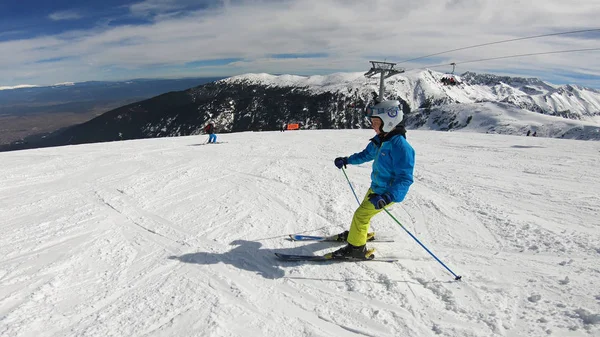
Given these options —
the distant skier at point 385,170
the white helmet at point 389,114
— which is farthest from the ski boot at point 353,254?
the white helmet at point 389,114

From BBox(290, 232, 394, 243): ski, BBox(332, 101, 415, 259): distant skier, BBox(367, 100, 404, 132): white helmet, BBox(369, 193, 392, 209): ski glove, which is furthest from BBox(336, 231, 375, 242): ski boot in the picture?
BBox(367, 100, 404, 132): white helmet

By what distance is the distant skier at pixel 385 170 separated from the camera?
13.2ft

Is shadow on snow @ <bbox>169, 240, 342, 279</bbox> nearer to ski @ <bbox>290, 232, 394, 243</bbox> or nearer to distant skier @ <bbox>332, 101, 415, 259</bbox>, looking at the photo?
ski @ <bbox>290, 232, 394, 243</bbox>

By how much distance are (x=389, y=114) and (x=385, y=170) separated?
0.81 metres

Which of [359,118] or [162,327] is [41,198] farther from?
[359,118]

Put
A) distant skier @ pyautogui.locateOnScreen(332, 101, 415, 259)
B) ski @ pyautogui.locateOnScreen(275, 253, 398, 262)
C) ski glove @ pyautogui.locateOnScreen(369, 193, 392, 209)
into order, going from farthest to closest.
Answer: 1. ski @ pyautogui.locateOnScreen(275, 253, 398, 262)
2. distant skier @ pyautogui.locateOnScreen(332, 101, 415, 259)
3. ski glove @ pyautogui.locateOnScreen(369, 193, 392, 209)

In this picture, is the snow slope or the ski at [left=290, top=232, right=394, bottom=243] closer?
the snow slope

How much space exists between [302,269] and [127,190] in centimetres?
605

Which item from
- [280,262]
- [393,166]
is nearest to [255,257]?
[280,262]

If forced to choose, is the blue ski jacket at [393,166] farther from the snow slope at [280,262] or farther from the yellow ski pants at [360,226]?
the snow slope at [280,262]

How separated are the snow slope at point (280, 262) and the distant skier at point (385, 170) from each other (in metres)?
0.45

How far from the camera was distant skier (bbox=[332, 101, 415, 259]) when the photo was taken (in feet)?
13.2

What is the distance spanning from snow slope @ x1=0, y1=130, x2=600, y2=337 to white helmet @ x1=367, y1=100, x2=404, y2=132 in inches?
79.9

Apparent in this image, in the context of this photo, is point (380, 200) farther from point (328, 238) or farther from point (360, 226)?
point (328, 238)
